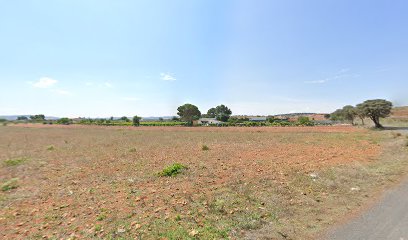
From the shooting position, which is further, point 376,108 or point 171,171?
point 376,108

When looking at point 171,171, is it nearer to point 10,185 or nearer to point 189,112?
point 10,185

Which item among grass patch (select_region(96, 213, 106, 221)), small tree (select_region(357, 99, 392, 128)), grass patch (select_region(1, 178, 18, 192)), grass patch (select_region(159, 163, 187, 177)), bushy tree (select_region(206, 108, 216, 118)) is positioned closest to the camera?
grass patch (select_region(96, 213, 106, 221))

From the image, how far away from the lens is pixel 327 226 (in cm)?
589

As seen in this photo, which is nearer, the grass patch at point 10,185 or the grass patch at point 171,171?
the grass patch at point 10,185

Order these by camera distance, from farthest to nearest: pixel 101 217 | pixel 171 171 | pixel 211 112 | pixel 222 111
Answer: pixel 211 112 → pixel 222 111 → pixel 171 171 → pixel 101 217

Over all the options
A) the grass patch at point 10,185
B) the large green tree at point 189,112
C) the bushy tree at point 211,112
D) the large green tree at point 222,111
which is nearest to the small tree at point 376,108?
the grass patch at point 10,185

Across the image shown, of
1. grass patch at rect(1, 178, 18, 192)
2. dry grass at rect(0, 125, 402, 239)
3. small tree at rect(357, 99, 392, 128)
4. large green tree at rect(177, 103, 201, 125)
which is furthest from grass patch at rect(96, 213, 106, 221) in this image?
large green tree at rect(177, 103, 201, 125)

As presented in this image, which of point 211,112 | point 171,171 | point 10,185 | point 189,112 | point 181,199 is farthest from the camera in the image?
point 211,112

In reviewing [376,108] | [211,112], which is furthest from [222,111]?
[376,108]

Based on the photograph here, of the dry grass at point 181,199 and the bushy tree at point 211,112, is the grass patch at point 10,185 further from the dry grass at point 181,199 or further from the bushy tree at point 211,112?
the bushy tree at point 211,112

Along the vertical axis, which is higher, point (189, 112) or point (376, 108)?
point (189, 112)

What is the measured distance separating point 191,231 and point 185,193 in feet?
9.74

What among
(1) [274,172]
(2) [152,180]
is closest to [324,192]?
(1) [274,172]

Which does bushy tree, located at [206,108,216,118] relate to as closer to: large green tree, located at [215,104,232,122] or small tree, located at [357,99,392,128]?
large green tree, located at [215,104,232,122]
